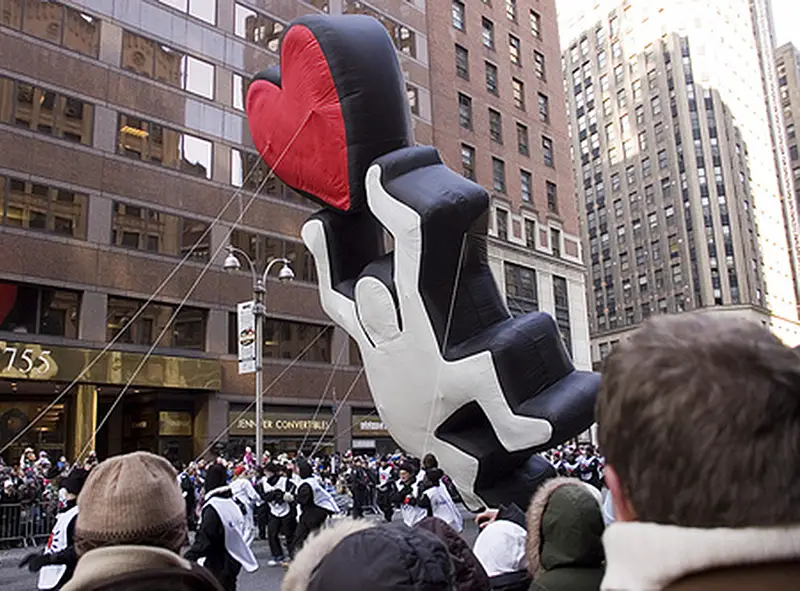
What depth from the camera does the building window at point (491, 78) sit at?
136 ft

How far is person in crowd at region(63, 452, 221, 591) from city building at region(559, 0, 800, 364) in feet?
239

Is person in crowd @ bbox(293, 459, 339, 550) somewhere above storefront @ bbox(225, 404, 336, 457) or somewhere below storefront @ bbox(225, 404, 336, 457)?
below

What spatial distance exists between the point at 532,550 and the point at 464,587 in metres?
0.39

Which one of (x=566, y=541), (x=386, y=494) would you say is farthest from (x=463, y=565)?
(x=386, y=494)

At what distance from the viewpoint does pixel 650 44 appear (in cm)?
7900

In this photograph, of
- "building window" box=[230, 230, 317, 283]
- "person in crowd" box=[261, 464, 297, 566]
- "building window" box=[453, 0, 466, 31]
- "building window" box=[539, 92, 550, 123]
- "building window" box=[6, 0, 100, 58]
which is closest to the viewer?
"person in crowd" box=[261, 464, 297, 566]

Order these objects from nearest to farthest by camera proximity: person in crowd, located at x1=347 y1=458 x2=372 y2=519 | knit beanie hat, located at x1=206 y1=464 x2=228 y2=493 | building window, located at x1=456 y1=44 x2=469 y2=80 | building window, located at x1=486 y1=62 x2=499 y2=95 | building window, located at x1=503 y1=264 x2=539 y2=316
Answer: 1. knit beanie hat, located at x1=206 y1=464 x2=228 y2=493
2. person in crowd, located at x1=347 y1=458 x2=372 y2=519
3. building window, located at x1=503 y1=264 x2=539 y2=316
4. building window, located at x1=456 y1=44 x2=469 y2=80
5. building window, located at x1=486 y1=62 x2=499 y2=95

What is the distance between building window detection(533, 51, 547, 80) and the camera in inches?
1768

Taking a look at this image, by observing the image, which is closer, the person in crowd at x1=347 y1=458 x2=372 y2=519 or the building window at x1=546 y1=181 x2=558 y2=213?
the person in crowd at x1=347 y1=458 x2=372 y2=519

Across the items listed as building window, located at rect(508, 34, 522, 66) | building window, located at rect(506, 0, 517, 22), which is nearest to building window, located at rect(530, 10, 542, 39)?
building window, located at rect(506, 0, 517, 22)

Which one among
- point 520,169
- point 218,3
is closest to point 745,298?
point 520,169

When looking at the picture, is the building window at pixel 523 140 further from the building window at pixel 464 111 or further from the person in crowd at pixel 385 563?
the person in crowd at pixel 385 563

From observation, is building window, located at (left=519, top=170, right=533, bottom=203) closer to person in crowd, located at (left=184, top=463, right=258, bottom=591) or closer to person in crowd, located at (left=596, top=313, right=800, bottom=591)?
person in crowd, located at (left=184, top=463, right=258, bottom=591)

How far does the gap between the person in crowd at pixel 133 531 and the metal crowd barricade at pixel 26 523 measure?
50.6 ft
